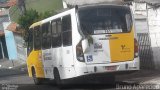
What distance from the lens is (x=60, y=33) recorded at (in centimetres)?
1869

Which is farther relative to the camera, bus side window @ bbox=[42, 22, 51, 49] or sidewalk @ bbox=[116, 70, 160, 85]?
bus side window @ bbox=[42, 22, 51, 49]

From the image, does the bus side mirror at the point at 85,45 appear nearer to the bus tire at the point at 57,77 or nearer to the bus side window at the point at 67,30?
the bus side window at the point at 67,30

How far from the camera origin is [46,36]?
20578mm

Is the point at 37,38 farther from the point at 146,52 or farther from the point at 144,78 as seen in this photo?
the point at 144,78

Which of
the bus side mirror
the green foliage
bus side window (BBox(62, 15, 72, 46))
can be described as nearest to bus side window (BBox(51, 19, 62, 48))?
bus side window (BBox(62, 15, 72, 46))

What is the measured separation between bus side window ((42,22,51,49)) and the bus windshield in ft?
10.8

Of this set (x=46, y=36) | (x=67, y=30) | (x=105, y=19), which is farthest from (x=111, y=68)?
(x=46, y=36)

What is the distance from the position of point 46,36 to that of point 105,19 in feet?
12.9

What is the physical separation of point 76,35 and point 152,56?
6144mm

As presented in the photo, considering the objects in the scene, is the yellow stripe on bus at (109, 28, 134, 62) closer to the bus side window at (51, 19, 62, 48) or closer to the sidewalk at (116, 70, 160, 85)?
the sidewalk at (116, 70, 160, 85)

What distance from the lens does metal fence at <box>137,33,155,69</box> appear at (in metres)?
22.5

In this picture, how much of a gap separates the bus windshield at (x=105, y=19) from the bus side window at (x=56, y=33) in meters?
1.87

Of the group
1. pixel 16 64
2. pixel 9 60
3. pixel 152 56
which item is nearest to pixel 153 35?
pixel 152 56

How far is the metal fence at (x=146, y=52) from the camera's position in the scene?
73.7 feet
